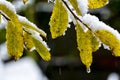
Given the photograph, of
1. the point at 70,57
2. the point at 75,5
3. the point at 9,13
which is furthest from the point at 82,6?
the point at 70,57

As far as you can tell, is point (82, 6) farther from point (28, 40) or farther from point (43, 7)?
point (43, 7)

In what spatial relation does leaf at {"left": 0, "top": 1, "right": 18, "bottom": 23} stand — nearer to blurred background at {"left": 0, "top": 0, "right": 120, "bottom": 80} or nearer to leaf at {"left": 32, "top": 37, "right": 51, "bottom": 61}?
leaf at {"left": 32, "top": 37, "right": 51, "bottom": 61}

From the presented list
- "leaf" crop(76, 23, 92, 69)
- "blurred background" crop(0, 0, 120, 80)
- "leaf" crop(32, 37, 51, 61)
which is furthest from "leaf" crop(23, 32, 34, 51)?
"blurred background" crop(0, 0, 120, 80)

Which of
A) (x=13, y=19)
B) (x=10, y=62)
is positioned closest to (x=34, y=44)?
(x=13, y=19)

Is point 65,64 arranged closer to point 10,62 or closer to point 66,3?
point 10,62

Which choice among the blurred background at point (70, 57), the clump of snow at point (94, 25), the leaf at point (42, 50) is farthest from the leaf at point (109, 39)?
the blurred background at point (70, 57)

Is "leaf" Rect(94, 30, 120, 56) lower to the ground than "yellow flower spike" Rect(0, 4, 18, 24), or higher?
lower
